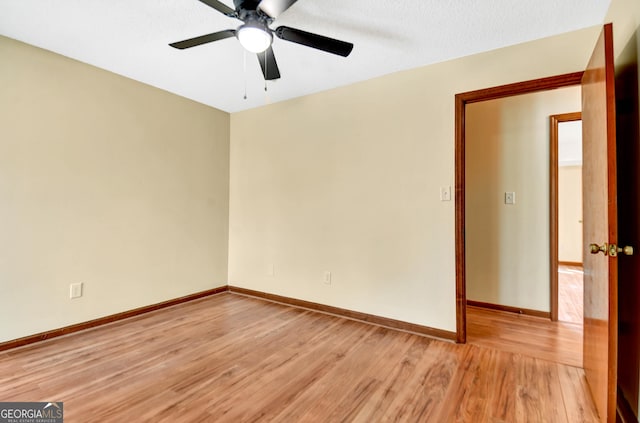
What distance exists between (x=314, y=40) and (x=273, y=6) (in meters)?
0.28

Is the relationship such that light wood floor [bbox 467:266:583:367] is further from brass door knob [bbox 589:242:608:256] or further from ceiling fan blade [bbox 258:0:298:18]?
ceiling fan blade [bbox 258:0:298:18]

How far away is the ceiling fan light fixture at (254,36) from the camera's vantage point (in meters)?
1.63

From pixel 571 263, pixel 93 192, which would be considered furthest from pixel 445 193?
pixel 571 263

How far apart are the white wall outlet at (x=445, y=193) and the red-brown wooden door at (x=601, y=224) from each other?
852 millimetres

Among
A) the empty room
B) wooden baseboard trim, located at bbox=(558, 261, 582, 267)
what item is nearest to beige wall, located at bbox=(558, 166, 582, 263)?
wooden baseboard trim, located at bbox=(558, 261, 582, 267)

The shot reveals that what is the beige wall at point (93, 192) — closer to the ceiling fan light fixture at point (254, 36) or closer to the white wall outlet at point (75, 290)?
the white wall outlet at point (75, 290)

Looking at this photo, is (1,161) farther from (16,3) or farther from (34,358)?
(34,358)

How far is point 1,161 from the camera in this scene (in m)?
2.24

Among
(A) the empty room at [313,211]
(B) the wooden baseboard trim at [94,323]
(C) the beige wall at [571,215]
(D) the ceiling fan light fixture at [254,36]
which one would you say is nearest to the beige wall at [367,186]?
(A) the empty room at [313,211]

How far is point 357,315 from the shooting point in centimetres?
296

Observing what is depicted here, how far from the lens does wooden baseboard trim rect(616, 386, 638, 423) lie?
148 cm

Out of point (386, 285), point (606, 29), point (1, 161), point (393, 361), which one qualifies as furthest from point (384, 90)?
point (1, 161)

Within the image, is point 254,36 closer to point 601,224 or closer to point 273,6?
point 273,6

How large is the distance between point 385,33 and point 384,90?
2.26 feet
